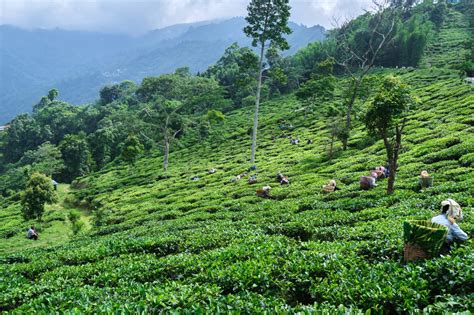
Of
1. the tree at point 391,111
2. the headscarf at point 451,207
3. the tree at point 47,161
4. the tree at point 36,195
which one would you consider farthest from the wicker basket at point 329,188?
the tree at point 47,161

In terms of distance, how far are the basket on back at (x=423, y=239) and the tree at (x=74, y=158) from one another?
74562 mm

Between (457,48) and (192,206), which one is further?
(457,48)

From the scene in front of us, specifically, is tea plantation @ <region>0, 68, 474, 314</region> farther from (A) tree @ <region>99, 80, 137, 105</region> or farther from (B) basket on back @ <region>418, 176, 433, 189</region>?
(A) tree @ <region>99, 80, 137, 105</region>

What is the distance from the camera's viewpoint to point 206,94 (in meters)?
74.9

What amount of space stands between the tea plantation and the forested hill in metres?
0.06

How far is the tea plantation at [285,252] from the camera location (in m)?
7.70

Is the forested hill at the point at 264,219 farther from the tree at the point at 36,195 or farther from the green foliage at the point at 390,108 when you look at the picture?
the tree at the point at 36,195

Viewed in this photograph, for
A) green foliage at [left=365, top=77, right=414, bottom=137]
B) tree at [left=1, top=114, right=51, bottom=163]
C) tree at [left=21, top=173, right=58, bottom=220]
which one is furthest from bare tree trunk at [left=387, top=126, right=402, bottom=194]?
tree at [left=1, top=114, right=51, bottom=163]

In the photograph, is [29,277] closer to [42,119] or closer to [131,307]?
[131,307]

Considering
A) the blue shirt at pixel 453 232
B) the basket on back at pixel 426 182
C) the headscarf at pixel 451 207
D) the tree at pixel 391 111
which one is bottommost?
the basket on back at pixel 426 182

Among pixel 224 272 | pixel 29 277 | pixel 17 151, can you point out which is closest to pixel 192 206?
pixel 29 277

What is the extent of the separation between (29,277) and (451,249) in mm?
15083

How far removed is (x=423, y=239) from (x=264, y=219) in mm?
9470

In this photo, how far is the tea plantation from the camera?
7.70 m
